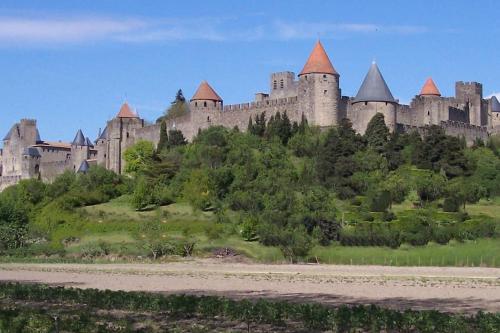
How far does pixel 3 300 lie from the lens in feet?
82.0

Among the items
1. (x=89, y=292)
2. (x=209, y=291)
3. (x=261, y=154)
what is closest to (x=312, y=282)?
(x=209, y=291)

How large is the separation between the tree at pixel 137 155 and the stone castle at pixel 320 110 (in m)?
1.39

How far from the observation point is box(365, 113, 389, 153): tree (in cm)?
5522

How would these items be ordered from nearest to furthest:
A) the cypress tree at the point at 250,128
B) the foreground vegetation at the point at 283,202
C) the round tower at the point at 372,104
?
the foreground vegetation at the point at 283,202, the round tower at the point at 372,104, the cypress tree at the point at 250,128

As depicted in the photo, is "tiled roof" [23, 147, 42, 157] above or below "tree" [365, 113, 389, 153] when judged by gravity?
above

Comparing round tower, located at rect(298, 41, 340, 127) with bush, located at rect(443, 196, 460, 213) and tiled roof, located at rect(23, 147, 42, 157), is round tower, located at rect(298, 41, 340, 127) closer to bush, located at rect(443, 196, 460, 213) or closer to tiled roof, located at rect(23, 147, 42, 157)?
bush, located at rect(443, 196, 460, 213)

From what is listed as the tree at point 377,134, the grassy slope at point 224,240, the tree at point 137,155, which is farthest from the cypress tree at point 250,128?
the grassy slope at point 224,240

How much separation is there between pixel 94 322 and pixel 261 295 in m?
7.76

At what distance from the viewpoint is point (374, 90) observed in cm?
5869

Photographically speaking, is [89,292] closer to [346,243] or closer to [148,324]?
[148,324]

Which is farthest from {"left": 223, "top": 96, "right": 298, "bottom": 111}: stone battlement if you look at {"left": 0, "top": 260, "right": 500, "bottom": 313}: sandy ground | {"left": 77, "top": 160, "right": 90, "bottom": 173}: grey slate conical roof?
{"left": 0, "top": 260, "right": 500, "bottom": 313}: sandy ground

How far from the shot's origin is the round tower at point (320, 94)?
192ft

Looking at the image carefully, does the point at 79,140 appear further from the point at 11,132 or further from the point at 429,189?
the point at 429,189

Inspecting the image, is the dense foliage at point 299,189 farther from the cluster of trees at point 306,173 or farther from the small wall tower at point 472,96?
the small wall tower at point 472,96
